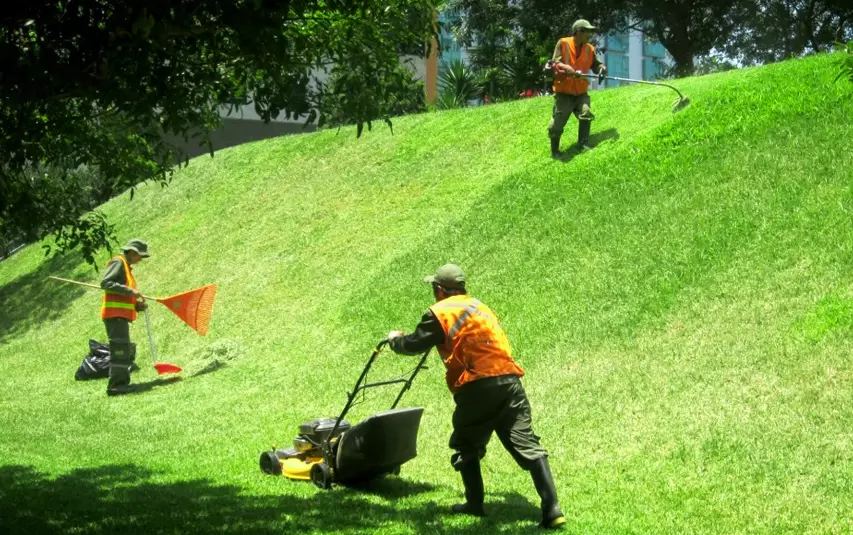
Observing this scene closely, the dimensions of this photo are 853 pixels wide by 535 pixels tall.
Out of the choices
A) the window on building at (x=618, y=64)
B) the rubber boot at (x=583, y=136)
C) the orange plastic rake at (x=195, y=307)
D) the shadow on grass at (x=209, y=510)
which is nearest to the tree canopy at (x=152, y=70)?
the shadow on grass at (x=209, y=510)

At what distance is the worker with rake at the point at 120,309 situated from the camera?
1466 centimetres

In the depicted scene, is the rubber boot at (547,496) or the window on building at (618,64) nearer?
the rubber boot at (547,496)

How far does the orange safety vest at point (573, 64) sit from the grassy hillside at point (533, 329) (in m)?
1.00

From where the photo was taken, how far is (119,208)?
89.4 ft

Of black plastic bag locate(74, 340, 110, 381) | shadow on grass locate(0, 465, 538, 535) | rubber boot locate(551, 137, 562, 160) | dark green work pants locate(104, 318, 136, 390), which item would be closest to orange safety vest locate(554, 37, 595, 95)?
rubber boot locate(551, 137, 562, 160)

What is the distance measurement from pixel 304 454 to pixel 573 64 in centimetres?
847

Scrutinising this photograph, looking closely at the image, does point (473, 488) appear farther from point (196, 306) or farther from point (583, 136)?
point (583, 136)

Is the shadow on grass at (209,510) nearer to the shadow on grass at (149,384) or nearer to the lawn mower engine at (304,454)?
the lawn mower engine at (304,454)

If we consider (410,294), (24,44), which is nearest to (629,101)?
(410,294)

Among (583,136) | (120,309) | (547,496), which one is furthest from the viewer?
(583,136)

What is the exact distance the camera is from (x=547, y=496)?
692 cm

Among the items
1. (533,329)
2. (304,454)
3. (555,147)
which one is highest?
(555,147)

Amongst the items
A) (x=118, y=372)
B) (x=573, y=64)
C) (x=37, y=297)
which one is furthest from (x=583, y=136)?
(x=37, y=297)

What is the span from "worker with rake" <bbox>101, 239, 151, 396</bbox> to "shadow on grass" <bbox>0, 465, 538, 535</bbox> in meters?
5.24
